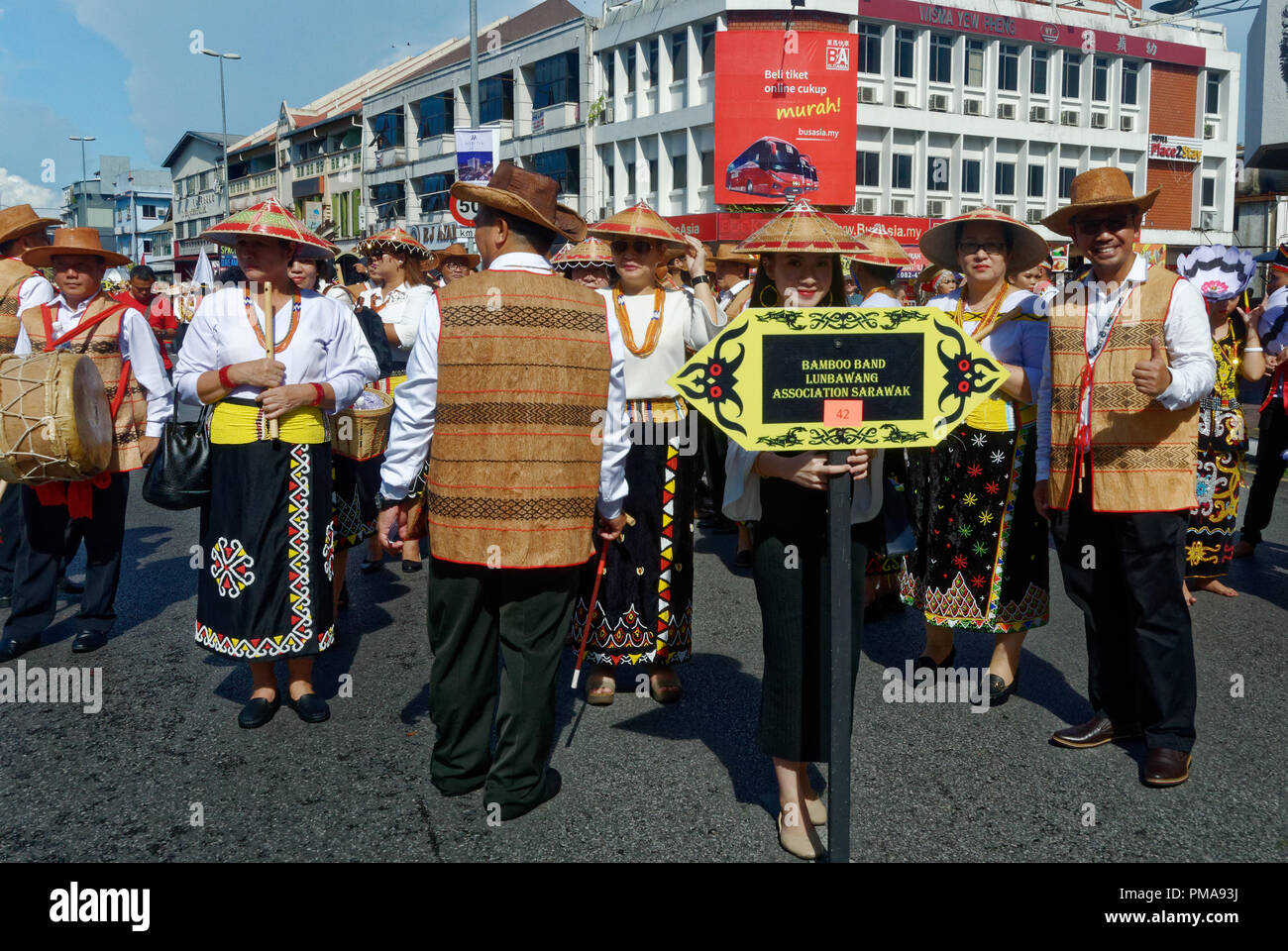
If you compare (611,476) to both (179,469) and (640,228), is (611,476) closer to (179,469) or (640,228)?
(640,228)

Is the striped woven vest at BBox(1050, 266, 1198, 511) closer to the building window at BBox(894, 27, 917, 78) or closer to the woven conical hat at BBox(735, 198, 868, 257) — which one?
the woven conical hat at BBox(735, 198, 868, 257)

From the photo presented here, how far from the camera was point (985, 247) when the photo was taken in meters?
4.70

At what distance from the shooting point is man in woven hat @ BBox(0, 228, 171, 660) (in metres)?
5.52

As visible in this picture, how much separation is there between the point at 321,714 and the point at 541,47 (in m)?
40.0

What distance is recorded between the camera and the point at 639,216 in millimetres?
4930

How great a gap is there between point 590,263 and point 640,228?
1.70 meters

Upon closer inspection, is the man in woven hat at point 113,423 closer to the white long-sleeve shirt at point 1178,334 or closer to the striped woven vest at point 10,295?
the striped woven vest at point 10,295

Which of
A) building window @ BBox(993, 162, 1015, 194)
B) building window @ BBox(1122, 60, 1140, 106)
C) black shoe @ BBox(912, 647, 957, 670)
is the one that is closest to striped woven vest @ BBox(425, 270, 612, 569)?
black shoe @ BBox(912, 647, 957, 670)

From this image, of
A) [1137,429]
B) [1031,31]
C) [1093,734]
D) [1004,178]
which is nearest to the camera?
[1137,429]

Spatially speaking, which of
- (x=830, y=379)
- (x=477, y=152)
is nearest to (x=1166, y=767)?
(x=830, y=379)

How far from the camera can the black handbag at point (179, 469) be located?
173 inches

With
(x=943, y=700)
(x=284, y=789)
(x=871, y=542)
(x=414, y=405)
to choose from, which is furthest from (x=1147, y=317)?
(x=284, y=789)

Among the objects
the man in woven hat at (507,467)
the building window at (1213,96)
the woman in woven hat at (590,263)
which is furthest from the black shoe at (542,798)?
the building window at (1213,96)
